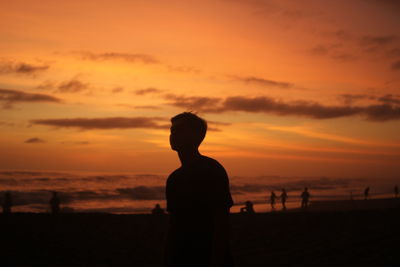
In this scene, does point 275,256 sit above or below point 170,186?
below

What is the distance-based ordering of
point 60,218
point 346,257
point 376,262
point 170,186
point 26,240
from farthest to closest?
A: point 60,218, point 26,240, point 346,257, point 376,262, point 170,186

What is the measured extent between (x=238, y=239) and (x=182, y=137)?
1390cm

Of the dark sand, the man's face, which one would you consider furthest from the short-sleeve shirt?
the dark sand

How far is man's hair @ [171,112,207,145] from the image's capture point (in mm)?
4098

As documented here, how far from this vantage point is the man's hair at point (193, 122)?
13.4 feet

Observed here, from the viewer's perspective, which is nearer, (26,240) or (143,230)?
(26,240)

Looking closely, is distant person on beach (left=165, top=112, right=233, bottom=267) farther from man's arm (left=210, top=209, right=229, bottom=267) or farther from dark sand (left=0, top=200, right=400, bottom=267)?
dark sand (left=0, top=200, right=400, bottom=267)

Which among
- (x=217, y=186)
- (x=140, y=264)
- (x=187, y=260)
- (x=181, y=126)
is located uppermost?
(x=181, y=126)

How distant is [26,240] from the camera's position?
16594mm

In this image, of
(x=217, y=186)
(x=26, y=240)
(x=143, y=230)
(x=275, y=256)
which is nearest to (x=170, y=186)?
(x=217, y=186)

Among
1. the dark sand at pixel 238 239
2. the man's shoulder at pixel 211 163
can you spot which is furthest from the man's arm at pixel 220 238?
the dark sand at pixel 238 239

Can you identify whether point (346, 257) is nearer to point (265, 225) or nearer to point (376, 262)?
point (376, 262)

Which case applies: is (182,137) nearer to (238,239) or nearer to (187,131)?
(187,131)

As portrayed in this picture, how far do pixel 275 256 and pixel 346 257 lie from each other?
1.97m
